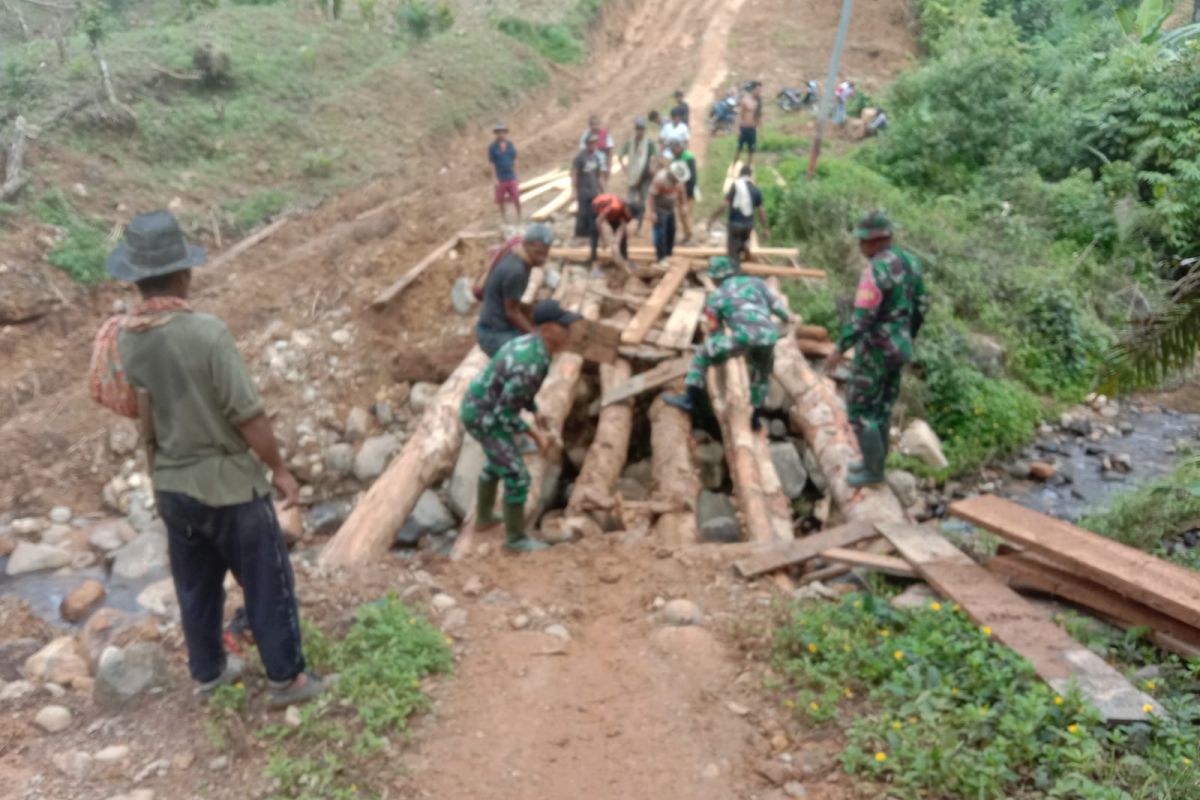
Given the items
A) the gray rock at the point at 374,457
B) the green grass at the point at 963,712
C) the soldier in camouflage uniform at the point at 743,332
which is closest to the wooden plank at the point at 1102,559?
the green grass at the point at 963,712

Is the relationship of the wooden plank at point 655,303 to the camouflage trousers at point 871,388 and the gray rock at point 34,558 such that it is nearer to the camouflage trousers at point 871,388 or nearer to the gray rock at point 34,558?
the camouflage trousers at point 871,388

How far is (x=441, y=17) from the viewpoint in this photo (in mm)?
19750

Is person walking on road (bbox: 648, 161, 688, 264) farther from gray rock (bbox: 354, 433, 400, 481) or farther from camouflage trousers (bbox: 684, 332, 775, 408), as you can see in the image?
gray rock (bbox: 354, 433, 400, 481)

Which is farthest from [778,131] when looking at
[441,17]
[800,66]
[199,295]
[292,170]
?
[199,295]

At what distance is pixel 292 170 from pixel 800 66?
570 inches

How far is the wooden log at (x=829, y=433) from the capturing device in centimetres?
600

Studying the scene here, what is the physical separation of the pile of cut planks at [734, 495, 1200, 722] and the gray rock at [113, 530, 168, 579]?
5.00m

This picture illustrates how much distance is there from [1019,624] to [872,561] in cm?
96

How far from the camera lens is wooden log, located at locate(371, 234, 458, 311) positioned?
996 centimetres

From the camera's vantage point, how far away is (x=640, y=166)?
11.0 meters

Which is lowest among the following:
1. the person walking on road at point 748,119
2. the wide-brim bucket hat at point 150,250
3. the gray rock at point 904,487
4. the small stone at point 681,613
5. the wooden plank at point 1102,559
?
the gray rock at point 904,487

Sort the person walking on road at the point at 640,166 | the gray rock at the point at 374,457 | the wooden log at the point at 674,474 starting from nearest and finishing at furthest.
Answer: the wooden log at the point at 674,474 → the gray rock at the point at 374,457 → the person walking on road at the point at 640,166

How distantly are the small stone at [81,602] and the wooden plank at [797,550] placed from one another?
4.91 m

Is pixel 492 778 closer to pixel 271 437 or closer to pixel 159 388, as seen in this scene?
pixel 271 437
